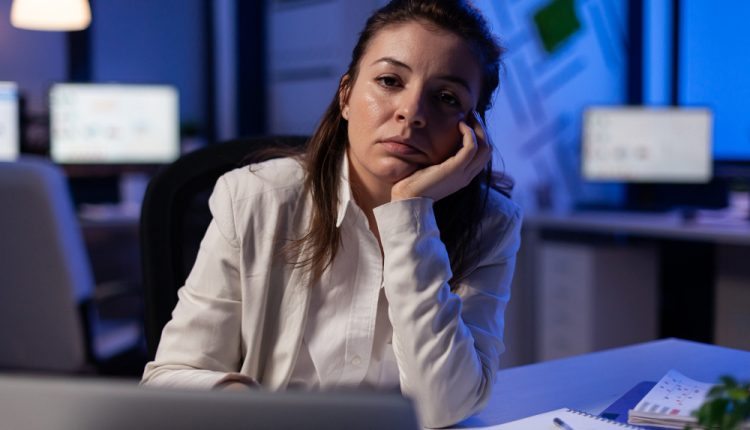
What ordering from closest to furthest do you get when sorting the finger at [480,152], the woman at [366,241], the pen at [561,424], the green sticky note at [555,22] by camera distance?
the pen at [561,424], the woman at [366,241], the finger at [480,152], the green sticky note at [555,22]

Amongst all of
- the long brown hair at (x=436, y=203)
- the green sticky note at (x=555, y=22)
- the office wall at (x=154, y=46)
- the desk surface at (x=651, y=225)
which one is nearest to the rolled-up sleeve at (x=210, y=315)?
the long brown hair at (x=436, y=203)

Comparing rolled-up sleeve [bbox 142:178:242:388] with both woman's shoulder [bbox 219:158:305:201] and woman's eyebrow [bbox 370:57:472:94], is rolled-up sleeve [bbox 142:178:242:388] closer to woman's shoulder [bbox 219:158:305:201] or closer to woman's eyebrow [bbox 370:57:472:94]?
woman's shoulder [bbox 219:158:305:201]

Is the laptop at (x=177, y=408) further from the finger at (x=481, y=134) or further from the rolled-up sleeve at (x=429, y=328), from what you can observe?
the finger at (x=481, y=134)

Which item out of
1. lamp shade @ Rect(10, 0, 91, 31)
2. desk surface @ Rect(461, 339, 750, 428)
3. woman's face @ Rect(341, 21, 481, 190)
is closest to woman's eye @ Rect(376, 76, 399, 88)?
woman's face @ Rect(341, 21, 481, 190)

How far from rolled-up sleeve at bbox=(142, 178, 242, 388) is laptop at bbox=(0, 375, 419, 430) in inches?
24.7

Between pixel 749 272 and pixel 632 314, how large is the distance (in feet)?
1.64

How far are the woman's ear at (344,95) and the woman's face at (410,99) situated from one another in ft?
0.17

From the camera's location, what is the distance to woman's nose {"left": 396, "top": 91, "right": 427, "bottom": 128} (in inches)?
48.6

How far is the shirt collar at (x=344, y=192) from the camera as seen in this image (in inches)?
51.8

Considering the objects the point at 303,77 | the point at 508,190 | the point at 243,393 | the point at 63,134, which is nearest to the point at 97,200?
the point at 63,134

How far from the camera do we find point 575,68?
13.8 ft

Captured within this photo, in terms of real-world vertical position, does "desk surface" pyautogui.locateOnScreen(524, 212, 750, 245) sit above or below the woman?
below

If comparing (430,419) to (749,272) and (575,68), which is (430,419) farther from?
(575,68)

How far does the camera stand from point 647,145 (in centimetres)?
391
